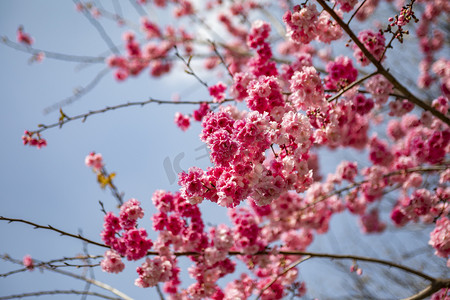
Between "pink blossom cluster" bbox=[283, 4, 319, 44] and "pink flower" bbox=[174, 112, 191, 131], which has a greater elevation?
"pink flower" bbox=[174, 112, 191, 131]

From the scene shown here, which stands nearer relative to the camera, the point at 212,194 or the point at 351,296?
the point at 212,194

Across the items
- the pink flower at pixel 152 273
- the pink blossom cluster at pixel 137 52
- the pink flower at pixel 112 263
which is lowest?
the pink flower at pixel 152 273

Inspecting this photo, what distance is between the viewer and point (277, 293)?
153 inches

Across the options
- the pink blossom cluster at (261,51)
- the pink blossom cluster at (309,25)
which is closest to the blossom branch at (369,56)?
the pink blossom cluster at (309,25)

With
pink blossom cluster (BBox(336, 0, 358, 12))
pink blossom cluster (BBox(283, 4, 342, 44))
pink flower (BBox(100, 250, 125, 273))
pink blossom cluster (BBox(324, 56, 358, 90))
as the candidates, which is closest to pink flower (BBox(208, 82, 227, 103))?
pink blossom cluster (BBox(283, 4, 342, 44))

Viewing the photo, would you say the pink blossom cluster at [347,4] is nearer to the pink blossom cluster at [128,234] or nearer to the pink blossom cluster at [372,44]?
the pink blossom cluster at [372,44]

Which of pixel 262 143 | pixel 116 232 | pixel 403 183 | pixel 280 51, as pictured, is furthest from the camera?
pixel 280 51

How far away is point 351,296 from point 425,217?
1610mm

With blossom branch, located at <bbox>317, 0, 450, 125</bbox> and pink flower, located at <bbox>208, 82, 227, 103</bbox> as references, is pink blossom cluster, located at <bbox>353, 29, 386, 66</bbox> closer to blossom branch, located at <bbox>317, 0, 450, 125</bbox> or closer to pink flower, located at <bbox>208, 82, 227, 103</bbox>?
blossom branch, located at <bbox>317, 0, 450, 125</bbox>

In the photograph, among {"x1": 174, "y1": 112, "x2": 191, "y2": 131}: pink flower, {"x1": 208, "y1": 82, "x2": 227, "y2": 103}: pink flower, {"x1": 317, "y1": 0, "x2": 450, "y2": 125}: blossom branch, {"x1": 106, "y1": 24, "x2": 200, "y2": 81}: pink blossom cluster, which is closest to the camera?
{"x1": 317, "y1": 0, "x2": 450, "y2": 125}: blossom branch

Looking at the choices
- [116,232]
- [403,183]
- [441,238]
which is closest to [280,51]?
[403,183]

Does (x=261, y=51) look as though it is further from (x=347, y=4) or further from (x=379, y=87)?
(x=379, y=87)

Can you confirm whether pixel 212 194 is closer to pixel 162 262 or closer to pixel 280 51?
pixel 162 262

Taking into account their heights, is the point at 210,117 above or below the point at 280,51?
below
